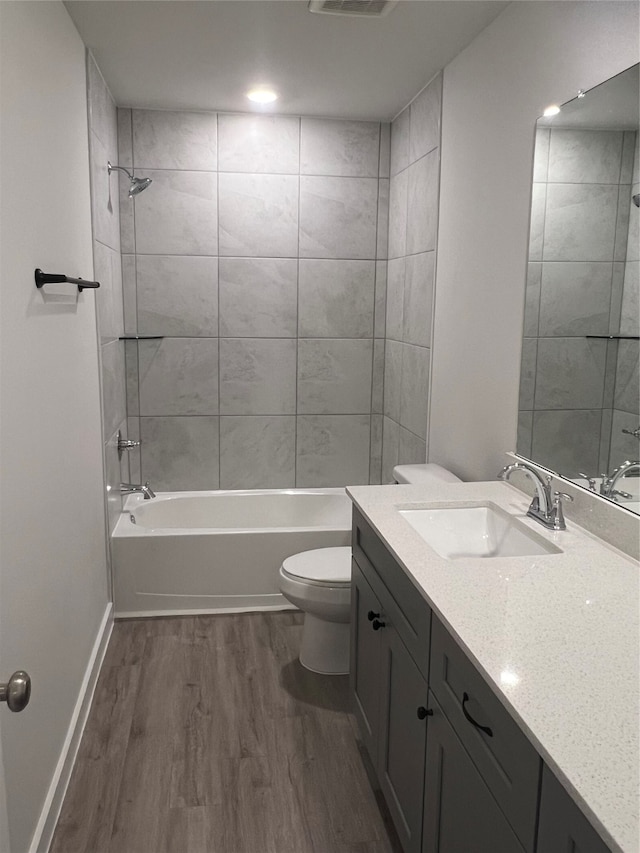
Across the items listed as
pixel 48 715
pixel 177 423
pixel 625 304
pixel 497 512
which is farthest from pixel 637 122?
pixel 177 423

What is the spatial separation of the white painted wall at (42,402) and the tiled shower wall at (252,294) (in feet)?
3.37

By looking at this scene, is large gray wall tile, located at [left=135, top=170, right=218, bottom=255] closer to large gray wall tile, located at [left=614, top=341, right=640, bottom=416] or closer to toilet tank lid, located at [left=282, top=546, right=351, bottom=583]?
toilet tank lid, located at [left=282, top=546, right=351, bottom=583]

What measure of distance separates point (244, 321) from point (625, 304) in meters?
2.55

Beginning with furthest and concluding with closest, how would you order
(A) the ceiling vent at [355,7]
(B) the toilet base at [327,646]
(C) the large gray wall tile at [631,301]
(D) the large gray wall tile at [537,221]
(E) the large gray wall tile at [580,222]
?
(B) the toilet base at [327,646], (A) the ceiling vent at [355,7], (D) the large gray wall tile at [537,221], (E) the large gray wall tile at [580,222], (C) the large gray wall tile at [631,301]

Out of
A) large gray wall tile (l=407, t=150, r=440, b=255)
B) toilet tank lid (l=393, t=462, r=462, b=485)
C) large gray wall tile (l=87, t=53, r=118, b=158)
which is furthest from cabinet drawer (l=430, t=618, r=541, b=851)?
large gray wall tile (l=87, t=53, r=118, b=158)

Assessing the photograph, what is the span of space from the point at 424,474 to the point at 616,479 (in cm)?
117

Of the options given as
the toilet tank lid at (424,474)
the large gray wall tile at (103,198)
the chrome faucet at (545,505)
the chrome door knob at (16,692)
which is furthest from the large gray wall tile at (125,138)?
the chrome door knob at (16,692)

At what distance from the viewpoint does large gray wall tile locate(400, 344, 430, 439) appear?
3.45 meters

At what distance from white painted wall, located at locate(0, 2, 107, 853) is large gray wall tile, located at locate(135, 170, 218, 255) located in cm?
97

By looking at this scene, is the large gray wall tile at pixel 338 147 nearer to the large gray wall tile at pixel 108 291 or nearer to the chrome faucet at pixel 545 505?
the large gray wall tile at pixel 108 291

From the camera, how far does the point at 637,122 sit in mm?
1744

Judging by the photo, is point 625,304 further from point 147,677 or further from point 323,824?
point 147,677

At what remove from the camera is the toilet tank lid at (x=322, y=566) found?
109 inches

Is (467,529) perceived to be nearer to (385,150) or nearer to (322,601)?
(322,601)
